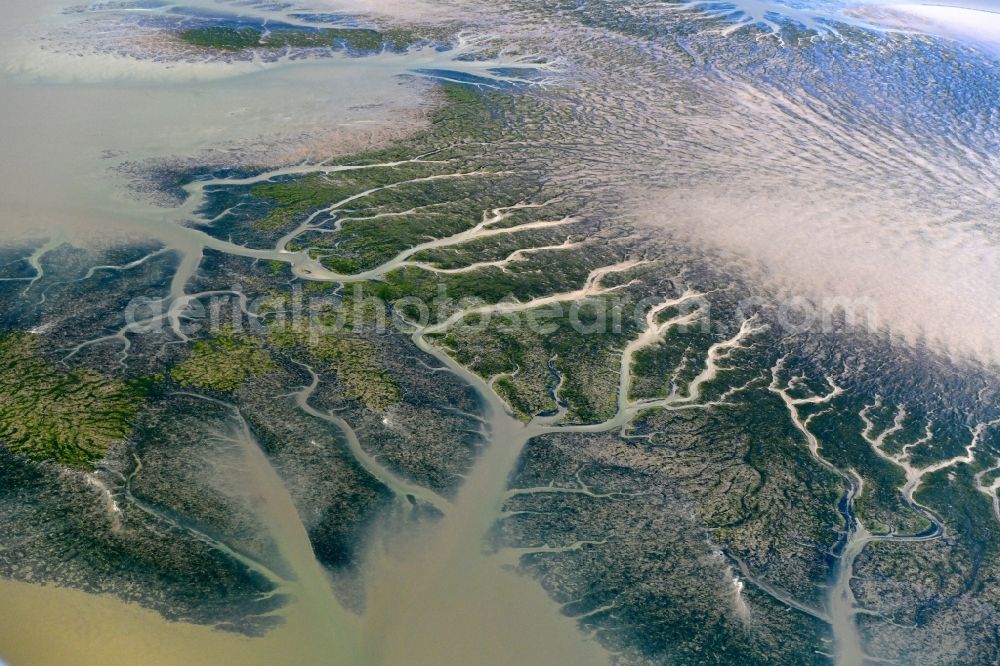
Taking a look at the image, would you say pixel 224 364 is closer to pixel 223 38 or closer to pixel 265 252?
pixel 265 252

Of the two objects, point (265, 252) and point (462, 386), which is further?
point (265, 252)

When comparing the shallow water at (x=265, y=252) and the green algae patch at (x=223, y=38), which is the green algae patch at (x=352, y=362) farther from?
the green algae patch at (x=223, y=38)

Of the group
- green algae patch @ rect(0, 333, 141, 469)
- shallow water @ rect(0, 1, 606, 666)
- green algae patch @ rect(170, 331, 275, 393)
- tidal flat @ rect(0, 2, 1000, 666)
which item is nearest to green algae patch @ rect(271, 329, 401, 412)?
tidal flat @ rect(0, 2, 1000, 666)

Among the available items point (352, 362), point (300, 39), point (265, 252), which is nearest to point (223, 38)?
point (300, 39)

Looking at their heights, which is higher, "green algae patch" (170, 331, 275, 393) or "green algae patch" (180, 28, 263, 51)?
"green algae patch" (180, 28, 263, 51)

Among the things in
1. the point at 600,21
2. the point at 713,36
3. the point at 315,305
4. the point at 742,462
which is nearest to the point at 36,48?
the point at 315,305

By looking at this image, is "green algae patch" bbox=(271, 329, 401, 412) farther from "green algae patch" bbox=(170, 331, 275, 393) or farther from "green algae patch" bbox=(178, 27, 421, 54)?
"green algae patch" bbox=(178, 27, 421, 54)

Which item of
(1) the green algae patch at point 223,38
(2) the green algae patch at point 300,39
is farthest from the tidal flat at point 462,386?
(2) the green algae patch at point 300,39
